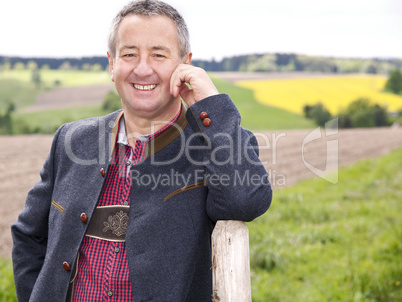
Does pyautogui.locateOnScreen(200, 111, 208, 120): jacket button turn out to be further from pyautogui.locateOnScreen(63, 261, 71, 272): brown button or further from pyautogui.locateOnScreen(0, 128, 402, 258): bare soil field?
pyautogui.locateOnScreen(0, 128, 402, 258): bare soil field

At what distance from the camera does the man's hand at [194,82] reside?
198 cm

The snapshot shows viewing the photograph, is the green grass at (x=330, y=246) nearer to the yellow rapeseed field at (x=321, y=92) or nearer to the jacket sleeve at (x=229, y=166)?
the jacket sleeve at (x=229, y=166)

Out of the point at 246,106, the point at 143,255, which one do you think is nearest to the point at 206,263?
the point at 143,255

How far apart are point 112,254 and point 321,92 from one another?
34.9 meters

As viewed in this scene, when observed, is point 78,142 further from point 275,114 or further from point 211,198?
point 275,114

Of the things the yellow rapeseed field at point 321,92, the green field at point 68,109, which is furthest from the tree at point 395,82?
the green field at point 68,109

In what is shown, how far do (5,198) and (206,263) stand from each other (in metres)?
9.59

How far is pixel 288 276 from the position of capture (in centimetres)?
543

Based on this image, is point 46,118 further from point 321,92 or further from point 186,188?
point 186,188

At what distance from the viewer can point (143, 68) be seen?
6.61 feet

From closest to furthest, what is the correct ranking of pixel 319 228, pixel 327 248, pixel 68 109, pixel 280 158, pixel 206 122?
pixel 206 122, pixel 327 248, pixel 319 228, pixel 280 158, pixel 68 109

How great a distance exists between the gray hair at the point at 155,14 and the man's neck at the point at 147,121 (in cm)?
28

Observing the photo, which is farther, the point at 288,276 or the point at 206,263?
the point at 288,276

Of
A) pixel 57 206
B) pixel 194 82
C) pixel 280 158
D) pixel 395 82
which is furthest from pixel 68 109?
pixel 395 82
